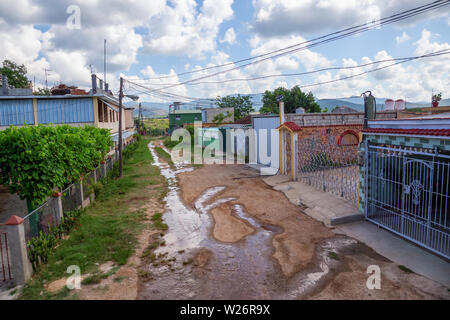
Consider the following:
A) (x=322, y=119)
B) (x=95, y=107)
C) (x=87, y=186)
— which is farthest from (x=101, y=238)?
(x=322, y=119)

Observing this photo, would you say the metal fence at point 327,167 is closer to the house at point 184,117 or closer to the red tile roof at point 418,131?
the red tile roof at point 418,131

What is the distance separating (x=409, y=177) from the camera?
6.98 metres

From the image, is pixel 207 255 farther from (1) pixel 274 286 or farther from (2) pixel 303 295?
(2) pixel 303 295

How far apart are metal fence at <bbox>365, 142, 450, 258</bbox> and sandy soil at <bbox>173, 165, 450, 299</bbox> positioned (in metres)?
1.17

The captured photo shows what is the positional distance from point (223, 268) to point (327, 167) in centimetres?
764

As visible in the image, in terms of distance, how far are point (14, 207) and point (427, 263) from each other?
14.0 metres

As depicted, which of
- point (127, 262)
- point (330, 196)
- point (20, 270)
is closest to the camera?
point (20, 270)

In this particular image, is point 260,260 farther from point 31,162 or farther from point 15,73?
point 15,73

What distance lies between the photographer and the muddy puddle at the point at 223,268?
538cm

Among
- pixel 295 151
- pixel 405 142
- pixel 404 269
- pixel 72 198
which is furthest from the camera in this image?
pixel 295 151

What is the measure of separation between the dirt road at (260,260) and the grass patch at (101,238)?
2.87 feet

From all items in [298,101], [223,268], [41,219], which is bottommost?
[223,268]

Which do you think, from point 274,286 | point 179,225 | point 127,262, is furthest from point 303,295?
point 179,225
